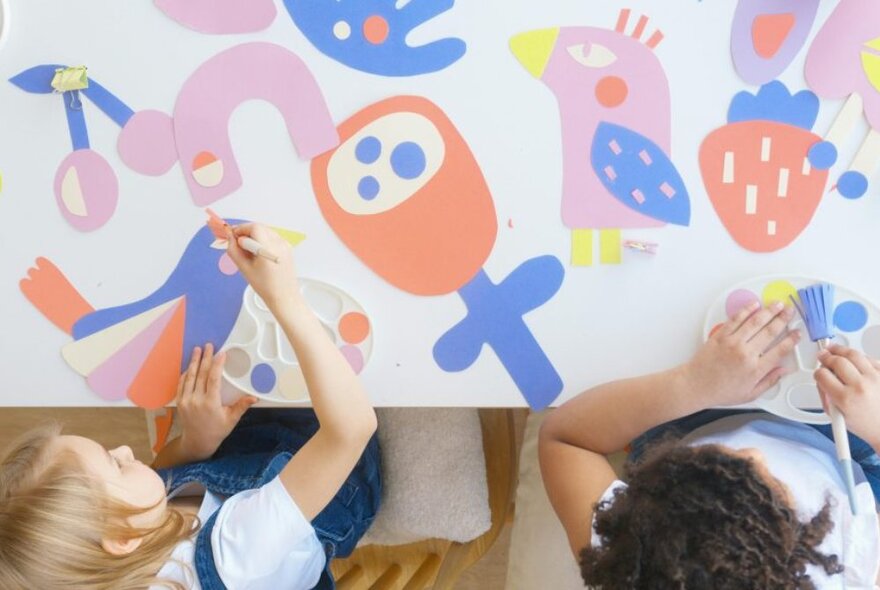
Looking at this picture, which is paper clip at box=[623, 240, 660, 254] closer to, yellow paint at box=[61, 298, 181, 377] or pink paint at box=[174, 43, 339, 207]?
pink paint at box=[174, 43, 339, 207]

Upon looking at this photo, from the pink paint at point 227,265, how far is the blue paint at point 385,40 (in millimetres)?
196

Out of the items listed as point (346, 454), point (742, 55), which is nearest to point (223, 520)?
point (346, 454)

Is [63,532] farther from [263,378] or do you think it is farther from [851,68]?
[851,68]

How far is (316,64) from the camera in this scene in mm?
726

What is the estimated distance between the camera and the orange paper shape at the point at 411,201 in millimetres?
716

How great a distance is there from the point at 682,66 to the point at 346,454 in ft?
1.39

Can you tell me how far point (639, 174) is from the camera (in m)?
0.70

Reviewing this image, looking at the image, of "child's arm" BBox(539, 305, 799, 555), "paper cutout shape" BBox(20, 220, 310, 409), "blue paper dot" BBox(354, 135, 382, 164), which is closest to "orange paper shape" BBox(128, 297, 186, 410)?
"paper cutout shape" BBox(20, 220, 310, 409)

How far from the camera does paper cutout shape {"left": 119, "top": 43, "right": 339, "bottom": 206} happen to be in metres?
0.73

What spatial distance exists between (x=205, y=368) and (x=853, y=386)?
0.54 metres

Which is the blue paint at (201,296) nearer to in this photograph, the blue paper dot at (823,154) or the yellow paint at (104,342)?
the yellow paint at (104,342)

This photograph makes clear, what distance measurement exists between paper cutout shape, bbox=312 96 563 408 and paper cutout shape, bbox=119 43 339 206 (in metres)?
0.03

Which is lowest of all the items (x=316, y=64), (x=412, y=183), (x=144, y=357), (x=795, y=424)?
(x=795, y=424)

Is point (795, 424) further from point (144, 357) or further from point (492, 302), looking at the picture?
point (144, 357)
